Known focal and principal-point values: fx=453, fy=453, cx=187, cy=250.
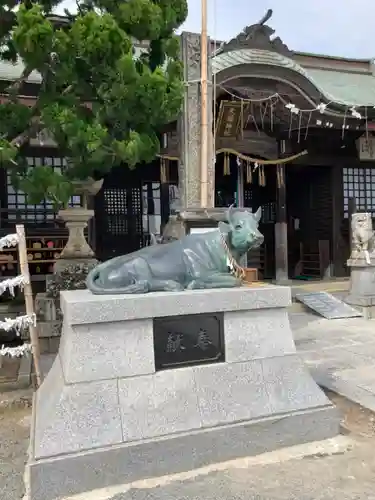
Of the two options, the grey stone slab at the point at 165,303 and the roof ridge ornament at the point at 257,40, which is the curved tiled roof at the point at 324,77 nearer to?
the roof ridge ornament at the point at 257,40

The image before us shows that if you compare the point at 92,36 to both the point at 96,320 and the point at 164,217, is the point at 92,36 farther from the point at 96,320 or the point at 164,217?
the point at 164,217


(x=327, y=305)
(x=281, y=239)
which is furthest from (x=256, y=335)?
(x=281, y=239)

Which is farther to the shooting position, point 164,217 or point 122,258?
point 164,217

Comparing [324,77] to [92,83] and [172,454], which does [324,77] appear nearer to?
[92,83]

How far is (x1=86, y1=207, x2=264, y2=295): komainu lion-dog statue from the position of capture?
12.8ft

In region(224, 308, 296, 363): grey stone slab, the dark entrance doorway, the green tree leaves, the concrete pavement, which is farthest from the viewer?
the dark entrance doorway

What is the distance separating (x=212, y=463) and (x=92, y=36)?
4.33 metres

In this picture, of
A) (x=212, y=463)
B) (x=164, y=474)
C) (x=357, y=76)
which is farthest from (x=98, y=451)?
(x=357, y=76)

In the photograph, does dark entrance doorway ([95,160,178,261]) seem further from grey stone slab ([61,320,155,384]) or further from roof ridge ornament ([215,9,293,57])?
grey stone slab ([61,320,155,384])

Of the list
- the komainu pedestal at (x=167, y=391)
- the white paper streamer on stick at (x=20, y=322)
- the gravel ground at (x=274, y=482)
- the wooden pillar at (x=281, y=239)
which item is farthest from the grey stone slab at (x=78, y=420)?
the wooden pillar at (x=281, y=239)

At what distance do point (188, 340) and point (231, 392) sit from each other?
22.0 inches

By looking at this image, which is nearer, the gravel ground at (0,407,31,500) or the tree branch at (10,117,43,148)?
the gravel ground at (0,407,31,500)

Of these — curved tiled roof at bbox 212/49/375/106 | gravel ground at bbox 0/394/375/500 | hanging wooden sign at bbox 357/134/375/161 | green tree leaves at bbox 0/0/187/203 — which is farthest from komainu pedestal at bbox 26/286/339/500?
hanging wooden sign at bbox 357/134/375/161

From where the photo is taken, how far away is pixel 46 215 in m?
11.6
